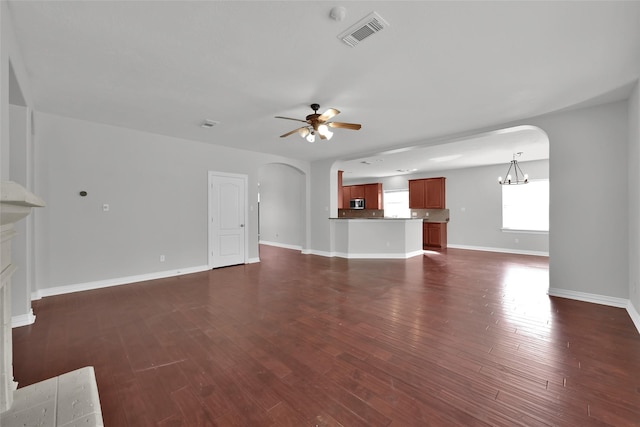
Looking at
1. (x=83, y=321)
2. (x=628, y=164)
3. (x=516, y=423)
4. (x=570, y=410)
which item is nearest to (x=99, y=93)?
(x=83, y=321)

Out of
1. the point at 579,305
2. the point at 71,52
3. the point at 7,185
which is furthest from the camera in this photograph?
the point at 579,305

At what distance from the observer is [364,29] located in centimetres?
216

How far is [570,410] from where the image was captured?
1689 millimetres

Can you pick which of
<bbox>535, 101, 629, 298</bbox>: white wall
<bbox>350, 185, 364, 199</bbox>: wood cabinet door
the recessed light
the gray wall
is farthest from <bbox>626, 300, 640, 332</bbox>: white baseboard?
<bbox>350, 185, 364, 199</bbox>: wood cabinet door

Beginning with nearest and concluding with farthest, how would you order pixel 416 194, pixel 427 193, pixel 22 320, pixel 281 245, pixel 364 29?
pixel 364 29 → pixel 22 320 → pixel 281 245 → pixel 427 193 → pixel 416 194

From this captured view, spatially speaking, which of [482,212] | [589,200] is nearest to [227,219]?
[589,200]

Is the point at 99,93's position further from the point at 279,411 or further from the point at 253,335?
the point at 279,411

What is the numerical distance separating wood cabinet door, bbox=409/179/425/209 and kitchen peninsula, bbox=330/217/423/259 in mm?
2950

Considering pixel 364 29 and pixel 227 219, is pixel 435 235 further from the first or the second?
pixel 364 29

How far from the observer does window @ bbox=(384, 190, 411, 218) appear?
10742mm

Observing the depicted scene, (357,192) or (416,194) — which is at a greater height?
(357,192)

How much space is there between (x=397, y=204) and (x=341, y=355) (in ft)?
30.7

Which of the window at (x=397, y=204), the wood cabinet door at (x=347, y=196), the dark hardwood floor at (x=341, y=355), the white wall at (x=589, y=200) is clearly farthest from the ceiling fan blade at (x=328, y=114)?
the wood cabinet door at (x=347, y=196)

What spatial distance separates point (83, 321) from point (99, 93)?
9.02ft
